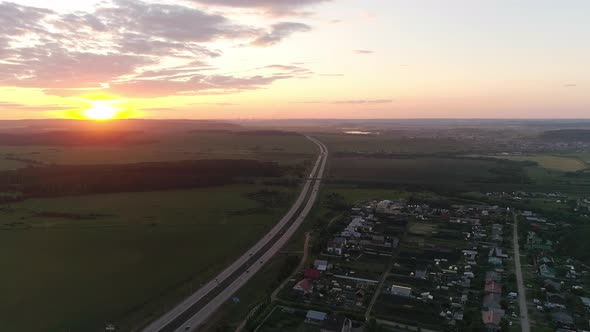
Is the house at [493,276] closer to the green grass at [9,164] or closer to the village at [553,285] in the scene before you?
the village at [553,285]

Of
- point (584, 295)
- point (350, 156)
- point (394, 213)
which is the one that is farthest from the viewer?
point (350, 156)

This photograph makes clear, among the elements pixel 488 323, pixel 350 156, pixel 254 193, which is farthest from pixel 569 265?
pixel 350 156

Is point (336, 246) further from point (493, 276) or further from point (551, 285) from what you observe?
point (551, 285)

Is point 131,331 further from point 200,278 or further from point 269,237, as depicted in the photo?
point 269,237

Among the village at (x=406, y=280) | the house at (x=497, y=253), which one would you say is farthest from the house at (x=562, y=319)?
the house at (x=497, y=253)

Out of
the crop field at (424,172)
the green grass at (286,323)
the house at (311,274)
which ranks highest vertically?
the crop field at (424,172)

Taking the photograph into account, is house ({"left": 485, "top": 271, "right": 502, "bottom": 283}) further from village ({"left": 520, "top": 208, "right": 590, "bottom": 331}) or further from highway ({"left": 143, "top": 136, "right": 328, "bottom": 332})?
highway ({"left": 143, "top": 136, "right": 328, "bottom": 332})
